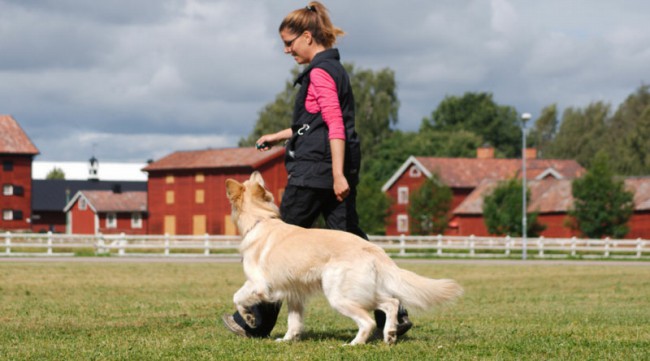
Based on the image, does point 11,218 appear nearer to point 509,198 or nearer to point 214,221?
point 214,221

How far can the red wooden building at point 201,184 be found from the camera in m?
79.8

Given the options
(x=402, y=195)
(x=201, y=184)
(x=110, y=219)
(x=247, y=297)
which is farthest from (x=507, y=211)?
(x=110, y=219)

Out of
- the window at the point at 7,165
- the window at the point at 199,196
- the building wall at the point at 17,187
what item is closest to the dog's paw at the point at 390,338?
the window at the point at 199,196

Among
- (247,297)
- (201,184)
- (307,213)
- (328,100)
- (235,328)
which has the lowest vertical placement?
(235,328)

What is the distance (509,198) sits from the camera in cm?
5725

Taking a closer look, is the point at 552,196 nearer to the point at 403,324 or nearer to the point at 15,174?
the point at 15,174

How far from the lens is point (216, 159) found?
81.6 meters

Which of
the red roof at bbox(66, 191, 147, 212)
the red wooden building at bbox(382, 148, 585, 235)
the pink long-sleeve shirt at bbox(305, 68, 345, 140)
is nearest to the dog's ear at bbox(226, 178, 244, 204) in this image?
the pink long-sleeve shirt at bbox(305, 68, 345, 140)

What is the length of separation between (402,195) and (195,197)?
1742 centimetres

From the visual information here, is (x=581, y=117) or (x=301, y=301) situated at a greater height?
(x=581, y=117)

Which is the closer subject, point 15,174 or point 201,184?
point 201,184

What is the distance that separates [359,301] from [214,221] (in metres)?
75.7

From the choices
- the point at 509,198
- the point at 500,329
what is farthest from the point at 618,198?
the point at 500,329

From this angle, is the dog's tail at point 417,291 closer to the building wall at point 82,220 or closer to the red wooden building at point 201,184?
the red wooden building at point 201,184
